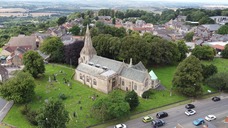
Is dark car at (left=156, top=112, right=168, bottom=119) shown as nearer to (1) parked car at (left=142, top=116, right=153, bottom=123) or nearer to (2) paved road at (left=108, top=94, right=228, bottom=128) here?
(2) paved road at (left=108, top=94, right=228, bottom=128)

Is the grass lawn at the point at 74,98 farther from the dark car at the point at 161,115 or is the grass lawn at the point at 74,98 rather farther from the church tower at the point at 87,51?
the church tower at the point at 87,51

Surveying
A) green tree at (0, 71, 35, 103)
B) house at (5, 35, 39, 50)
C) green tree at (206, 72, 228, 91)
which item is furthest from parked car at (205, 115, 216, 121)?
house at (5, 35, 39, 50)

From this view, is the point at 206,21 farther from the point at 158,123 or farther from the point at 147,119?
the point at 158,123

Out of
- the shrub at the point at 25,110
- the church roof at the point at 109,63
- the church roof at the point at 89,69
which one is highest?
the church roof at the point at 109,63

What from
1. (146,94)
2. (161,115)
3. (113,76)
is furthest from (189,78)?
(113,76)

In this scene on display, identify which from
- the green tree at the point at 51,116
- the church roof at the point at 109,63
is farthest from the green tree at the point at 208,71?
the green tree at the point at 51,116

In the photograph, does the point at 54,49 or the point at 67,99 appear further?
the point at 54,49

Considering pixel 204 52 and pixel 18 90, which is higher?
pixel 204 52
